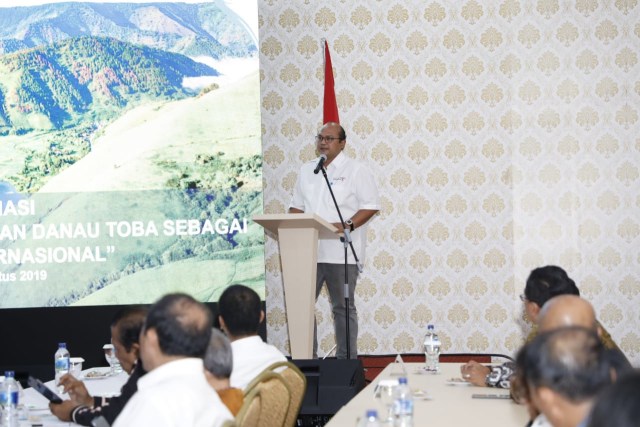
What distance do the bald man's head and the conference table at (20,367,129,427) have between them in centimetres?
157

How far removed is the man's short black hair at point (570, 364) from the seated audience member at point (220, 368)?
1288 mm

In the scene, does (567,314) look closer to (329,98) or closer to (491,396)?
(491,396)

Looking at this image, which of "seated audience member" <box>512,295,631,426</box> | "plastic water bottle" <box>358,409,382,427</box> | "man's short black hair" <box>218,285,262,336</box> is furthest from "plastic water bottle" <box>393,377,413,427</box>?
"man's short black hair" <box>218,285,262,336</box>

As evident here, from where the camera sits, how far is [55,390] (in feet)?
13.4

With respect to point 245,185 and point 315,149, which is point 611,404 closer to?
point 245,185

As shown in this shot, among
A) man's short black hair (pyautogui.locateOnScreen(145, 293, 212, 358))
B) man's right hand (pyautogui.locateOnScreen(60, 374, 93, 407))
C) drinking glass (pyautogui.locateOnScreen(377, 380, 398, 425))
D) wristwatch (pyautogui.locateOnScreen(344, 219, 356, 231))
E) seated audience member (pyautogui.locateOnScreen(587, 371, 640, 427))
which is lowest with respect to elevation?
drinking glass (pyautogui.locateOnScreen(377, 380, 398, 425))

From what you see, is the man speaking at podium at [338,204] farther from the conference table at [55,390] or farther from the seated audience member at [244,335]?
the seated audience member at [244,335]

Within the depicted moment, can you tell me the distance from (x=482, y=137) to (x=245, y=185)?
2010 mm

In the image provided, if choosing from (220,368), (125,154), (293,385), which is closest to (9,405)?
(220,368)

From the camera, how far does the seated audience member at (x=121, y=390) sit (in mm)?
3052

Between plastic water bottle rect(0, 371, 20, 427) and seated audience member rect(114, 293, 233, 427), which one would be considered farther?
plastic water bottle rect(0, 371, 20, 427)

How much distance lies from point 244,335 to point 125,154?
12.7ft

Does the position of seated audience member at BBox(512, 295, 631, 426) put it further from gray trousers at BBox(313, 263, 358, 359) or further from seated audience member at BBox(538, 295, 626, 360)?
gray trousers at BBox(313, 263, 358, 359)

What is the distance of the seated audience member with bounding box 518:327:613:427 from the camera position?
5.27 feet
